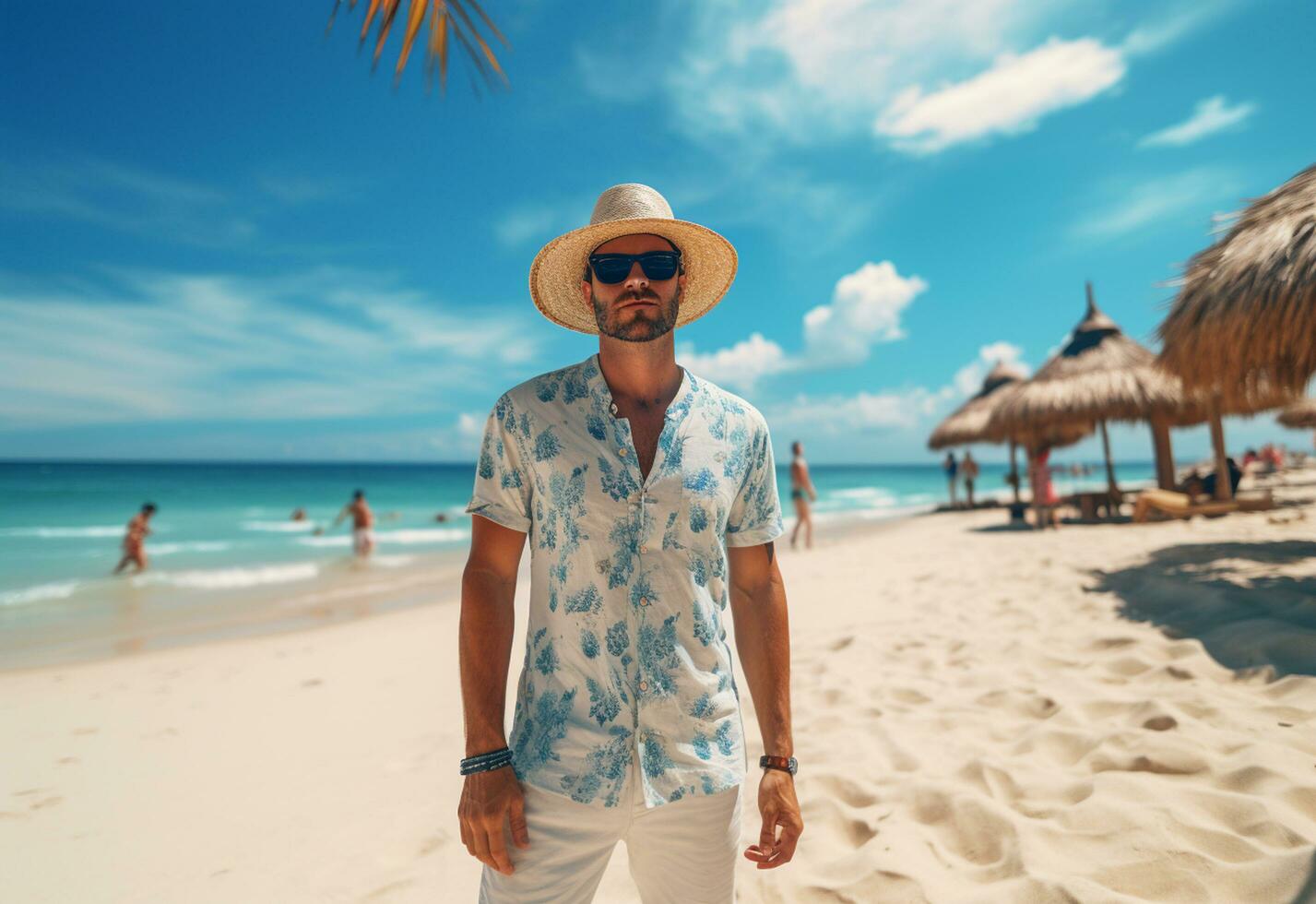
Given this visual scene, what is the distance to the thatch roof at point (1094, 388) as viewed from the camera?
38.0 feet

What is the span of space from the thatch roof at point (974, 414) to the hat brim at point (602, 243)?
17833 millimetres

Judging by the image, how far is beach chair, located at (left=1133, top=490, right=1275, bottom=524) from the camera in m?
9.72

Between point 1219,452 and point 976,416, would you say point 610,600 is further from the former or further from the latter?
point 976,416

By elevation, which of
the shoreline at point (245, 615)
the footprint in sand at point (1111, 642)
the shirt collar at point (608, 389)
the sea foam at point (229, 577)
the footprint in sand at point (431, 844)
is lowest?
the footprint in sand at point (431, 844)

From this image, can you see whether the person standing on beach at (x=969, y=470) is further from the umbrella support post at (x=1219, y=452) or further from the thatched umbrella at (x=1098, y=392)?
the umbrella support post at (x=1219, y=452)

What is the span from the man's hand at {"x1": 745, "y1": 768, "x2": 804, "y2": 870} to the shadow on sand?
3239 millimetres

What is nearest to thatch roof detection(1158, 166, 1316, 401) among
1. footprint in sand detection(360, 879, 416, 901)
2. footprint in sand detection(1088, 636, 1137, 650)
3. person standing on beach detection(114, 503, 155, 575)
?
footprint in sand detection(1088, 636, 1137, 650)

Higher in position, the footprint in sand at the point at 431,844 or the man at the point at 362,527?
the man at the point at 362,527

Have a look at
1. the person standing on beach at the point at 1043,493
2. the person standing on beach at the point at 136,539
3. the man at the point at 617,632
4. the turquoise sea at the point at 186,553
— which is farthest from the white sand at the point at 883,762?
the person standing on beach at the point at 136,539

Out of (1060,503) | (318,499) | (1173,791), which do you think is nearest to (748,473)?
(1173,791)

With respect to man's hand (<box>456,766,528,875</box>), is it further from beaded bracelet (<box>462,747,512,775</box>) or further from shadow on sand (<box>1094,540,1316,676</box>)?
shadow on sand (<box>1094,540,1316,676</box>)

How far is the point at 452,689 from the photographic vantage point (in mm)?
4664

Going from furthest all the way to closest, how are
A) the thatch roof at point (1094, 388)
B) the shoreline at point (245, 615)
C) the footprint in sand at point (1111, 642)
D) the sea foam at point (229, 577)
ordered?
1. the thatch roof at point (1094, 388)
2. the sea foam at point (229, 577)
3. the shoreline at point (245, 615)
4. the footprint in sand at point (1111, 642)

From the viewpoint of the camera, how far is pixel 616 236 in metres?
1.42
